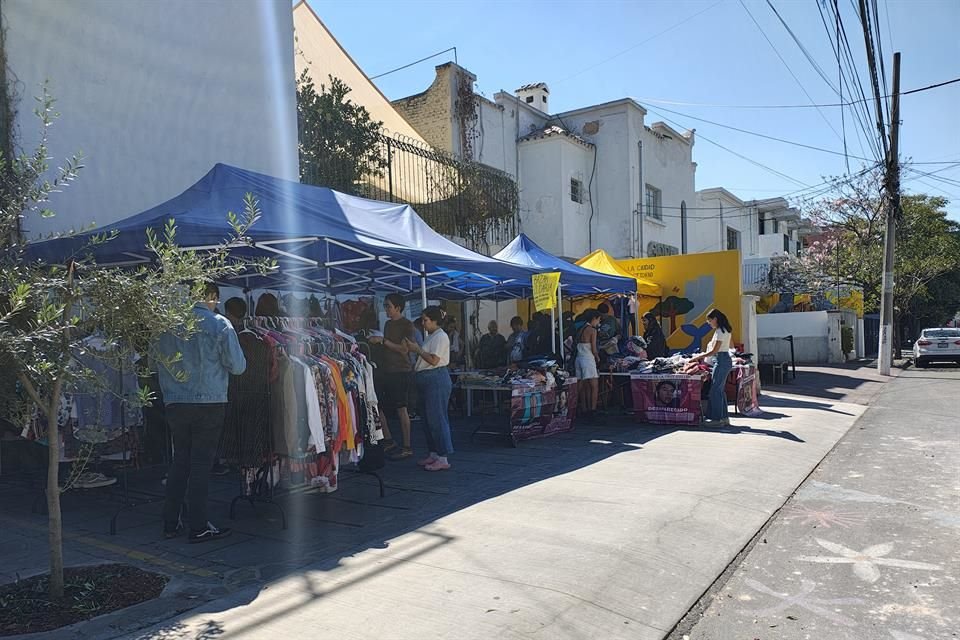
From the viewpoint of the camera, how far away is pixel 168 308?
3920mm

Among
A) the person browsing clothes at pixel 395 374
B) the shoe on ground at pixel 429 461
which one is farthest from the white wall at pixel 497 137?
the shoe on ground at pixel 429 461

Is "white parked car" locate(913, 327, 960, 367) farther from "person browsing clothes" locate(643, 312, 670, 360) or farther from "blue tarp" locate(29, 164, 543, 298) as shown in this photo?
"blue tarp" locate(29, 164, 543, 298)

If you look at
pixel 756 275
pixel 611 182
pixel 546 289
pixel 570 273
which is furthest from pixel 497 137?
pixel 756 275

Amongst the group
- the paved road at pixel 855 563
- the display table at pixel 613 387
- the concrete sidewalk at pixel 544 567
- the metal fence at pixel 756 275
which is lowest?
the paved road at pixel 855 563

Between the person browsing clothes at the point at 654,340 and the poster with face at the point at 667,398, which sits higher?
the person browsing clothes at the point at 654,340

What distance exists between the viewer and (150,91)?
9547 mm

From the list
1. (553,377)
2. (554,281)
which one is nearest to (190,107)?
(554,281)

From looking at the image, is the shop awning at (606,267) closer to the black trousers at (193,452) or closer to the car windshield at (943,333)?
the black trousers at (193,452)

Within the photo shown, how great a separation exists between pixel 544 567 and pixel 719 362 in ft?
21.1

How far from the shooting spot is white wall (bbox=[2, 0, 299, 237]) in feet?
27.7

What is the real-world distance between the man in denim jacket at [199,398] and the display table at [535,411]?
4.50m

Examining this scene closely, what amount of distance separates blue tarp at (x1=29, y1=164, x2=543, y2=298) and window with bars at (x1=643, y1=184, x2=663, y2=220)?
15.4 m

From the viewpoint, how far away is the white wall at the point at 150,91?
332 inches

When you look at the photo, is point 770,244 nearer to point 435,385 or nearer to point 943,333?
point 943,333
